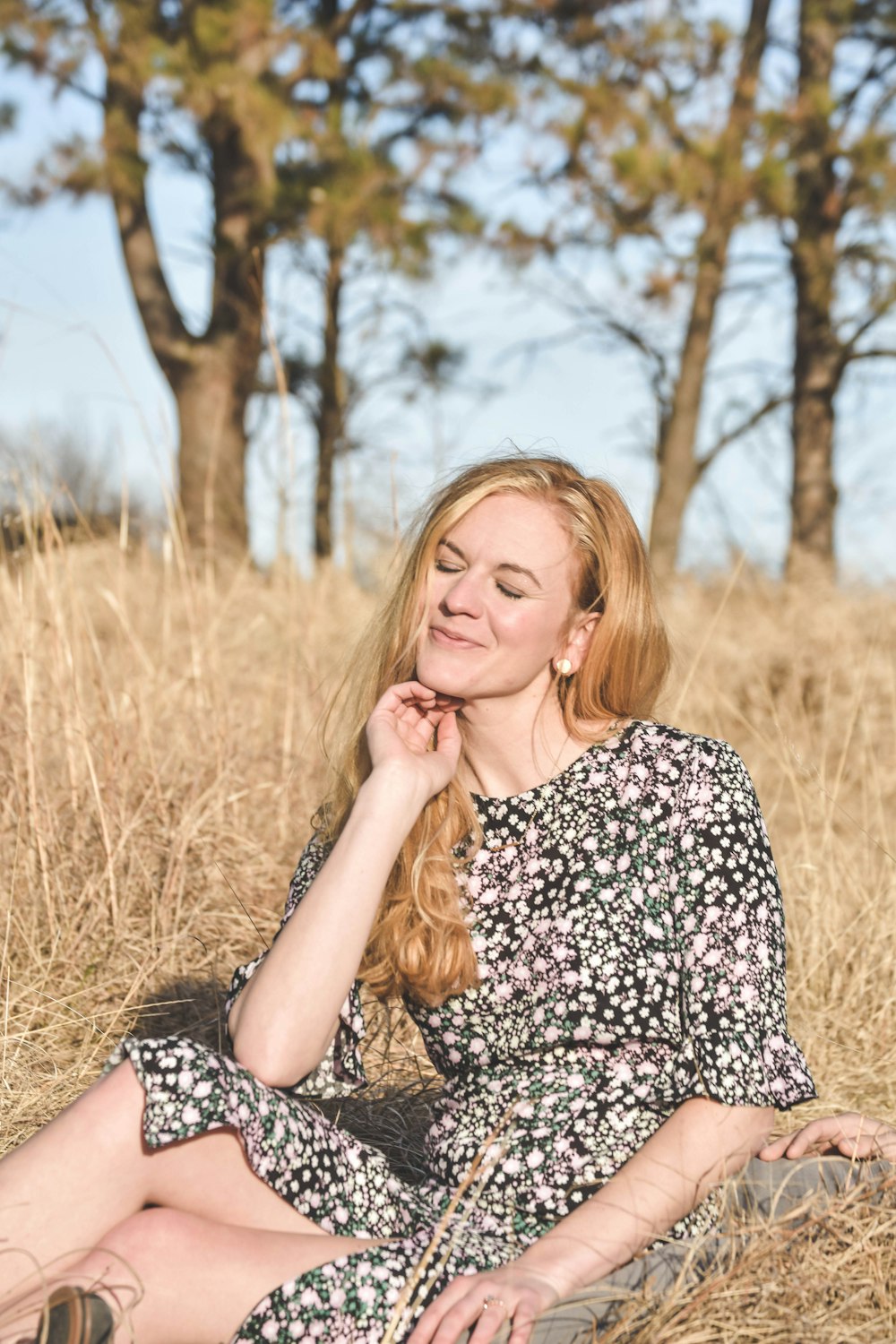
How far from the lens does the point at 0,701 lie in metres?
3.21

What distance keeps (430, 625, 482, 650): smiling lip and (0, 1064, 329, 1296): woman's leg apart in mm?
755

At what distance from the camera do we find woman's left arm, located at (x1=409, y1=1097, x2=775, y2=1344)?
4.99 ft

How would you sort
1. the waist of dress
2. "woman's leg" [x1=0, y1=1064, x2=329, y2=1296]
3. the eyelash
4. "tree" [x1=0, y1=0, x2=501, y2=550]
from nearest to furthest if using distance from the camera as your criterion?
"woman's leg" [x1=0, y1=1064, x2=329, y2=1296] < the waist of dress < the eyelash < "tree" [x1=0, y1=0, x2=501, y2=550]

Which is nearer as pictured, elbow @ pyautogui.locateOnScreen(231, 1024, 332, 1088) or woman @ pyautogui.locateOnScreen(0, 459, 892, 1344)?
woman @ pyautogui.locateOnScreen(0, 459, 892, 1344)

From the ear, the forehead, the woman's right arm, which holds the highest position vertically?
the forehead

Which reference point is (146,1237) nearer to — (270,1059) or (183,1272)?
(183,1272)

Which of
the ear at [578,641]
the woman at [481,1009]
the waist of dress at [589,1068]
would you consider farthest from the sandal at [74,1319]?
the ear at [578,641]

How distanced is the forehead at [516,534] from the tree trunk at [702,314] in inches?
204

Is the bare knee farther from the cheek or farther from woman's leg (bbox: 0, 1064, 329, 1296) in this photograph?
the cheek

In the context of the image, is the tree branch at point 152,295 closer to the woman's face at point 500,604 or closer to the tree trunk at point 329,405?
the tree trunk at point 329,405

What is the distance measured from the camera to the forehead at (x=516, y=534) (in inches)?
82.1

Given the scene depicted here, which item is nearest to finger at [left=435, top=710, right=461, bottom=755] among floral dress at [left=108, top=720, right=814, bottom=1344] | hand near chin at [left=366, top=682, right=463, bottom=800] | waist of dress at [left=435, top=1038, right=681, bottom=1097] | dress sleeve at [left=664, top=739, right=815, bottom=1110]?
hand near chin at [left=366, top=682, right=463, bottom=800]

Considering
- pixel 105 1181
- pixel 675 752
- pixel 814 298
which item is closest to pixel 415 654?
pixel 675 752

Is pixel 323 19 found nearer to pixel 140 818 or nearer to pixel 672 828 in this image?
pixel 140 818
